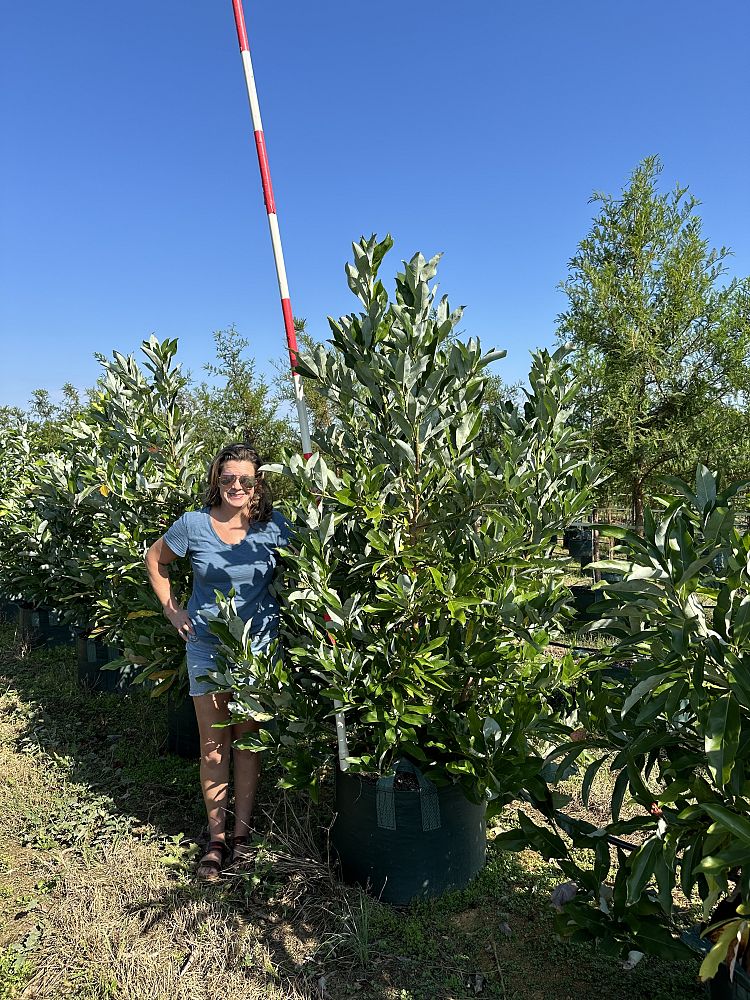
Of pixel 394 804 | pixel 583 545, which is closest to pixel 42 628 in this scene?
pixel 394 804

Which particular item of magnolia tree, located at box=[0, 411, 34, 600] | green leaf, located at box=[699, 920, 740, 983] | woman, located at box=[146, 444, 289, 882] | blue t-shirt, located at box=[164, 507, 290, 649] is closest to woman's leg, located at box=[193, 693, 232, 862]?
woman, located at box=[146, 444, 289, 882]

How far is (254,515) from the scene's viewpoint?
300 cm

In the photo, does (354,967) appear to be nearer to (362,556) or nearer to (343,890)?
(343,890)

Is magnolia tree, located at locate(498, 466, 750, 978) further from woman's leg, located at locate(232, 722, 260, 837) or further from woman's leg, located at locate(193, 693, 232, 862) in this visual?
woman's leg, located at locate(193, 693, 232, 862)

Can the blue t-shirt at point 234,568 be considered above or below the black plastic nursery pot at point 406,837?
above

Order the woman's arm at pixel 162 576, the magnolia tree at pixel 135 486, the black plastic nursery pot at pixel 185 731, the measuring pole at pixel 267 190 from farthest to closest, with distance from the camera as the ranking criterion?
the black plastic nursery pot at pixel 185 731 < the magnolia tree at pixel 135 486 < the woman's arm at pixel 162 576 < the measuring pole at pixel 267 190

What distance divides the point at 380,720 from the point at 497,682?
0.51m

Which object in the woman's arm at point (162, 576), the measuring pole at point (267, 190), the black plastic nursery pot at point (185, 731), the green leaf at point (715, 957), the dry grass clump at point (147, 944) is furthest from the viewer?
the black plastic nursery pot at point (185, 731)

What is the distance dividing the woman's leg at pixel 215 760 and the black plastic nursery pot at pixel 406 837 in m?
0.61

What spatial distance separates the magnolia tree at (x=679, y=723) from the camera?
4.85ft

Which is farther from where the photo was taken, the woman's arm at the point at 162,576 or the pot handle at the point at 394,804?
the woman's arm at the point at 162,576

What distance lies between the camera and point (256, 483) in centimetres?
297

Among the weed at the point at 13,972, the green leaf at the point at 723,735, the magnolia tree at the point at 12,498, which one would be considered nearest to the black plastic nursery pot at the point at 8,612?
the magnolia tree at the point at 12,498

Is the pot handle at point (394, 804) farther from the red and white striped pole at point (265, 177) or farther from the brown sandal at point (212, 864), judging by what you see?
the red and white striped pole at point (265, 177)
